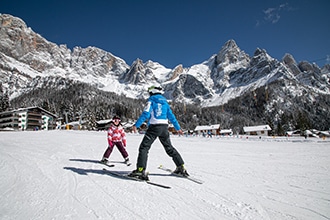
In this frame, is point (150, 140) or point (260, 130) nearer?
point (150, 140)

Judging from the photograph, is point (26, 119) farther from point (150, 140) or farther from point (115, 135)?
point (150, 140)

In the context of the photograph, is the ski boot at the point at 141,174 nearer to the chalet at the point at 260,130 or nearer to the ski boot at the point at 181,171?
the ski boot at the point at 181,171

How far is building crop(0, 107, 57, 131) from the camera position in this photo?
2557 inches

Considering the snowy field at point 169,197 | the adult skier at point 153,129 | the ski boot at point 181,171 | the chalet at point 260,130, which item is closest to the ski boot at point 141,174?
the adult skier at point 153,129

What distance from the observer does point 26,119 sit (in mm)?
67625

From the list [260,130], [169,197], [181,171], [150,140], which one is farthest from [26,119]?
[260,130]

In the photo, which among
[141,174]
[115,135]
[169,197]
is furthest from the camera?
[115,135]

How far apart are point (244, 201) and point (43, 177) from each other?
363 cm

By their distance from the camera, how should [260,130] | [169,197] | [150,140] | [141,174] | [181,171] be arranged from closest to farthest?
[169,197] → [141,174] → [150,140] → [181,171] → [260,130]

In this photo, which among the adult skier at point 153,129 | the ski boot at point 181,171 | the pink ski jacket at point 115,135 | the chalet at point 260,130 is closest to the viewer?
the adult skier at point 153,129

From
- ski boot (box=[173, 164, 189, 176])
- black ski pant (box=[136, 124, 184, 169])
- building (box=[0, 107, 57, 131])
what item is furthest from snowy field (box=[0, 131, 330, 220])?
building (box=[0, 107, 57, 131])

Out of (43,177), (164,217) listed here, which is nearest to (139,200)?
(164,217)

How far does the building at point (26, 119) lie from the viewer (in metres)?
64.9

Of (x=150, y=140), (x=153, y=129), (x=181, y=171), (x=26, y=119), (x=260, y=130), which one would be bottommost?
(x=181, y=171)
